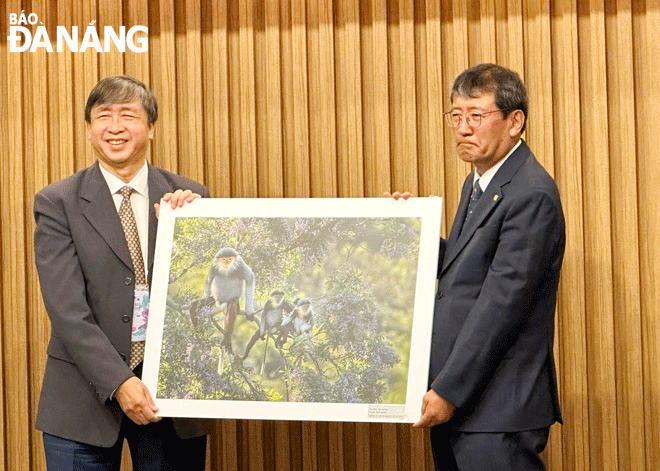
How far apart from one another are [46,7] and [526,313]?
2.63 m

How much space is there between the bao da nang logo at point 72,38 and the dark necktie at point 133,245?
109 cm

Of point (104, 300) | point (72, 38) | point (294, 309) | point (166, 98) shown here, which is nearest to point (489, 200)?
point (294, 309)

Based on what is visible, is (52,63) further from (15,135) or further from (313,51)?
(313,51)

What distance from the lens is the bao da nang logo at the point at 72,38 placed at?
3764 millimetres

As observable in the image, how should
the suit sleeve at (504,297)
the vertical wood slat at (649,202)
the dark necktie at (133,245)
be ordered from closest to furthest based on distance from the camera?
the suit sleeve at (504,297), the dark necktie at (133,245), the vertical wood slat at (649,202)

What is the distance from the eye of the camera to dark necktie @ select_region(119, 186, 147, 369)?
112 inches

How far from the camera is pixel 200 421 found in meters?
2.87

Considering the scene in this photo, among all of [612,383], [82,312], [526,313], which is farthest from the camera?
[612,383]

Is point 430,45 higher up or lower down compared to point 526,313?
higher up

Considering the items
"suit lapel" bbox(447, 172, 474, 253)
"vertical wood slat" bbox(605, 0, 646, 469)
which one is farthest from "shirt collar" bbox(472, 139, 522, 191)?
"vertical wood slat" bbox(605, 0, 646, 469)

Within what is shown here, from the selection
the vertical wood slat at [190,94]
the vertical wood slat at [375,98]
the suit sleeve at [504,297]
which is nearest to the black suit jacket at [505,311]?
the suit sleeve at [504,297]

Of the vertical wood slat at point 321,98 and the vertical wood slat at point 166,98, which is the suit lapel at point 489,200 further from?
the vertical wood slat at point 166,98

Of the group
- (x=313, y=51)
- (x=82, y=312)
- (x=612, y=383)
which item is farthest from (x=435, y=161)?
(x=82, y=312)

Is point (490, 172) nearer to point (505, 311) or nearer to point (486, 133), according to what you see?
point (486, 133)
